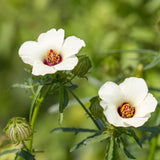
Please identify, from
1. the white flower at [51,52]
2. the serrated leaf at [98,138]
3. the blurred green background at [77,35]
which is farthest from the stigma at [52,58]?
the blurred green background at [77,35]

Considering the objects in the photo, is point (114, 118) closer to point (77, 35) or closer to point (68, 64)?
point (68, 64)

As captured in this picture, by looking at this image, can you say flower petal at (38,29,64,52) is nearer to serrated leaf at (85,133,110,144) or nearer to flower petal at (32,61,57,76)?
flower petal at (32,61,57,76)

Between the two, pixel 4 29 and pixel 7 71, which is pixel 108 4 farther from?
pixel 7 71

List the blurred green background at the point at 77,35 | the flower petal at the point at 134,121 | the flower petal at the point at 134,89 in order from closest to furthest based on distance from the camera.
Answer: the flower petal at the point at 134,121 < the flower petal at the point at 134,89 < the blurred green background at the point at 77,35

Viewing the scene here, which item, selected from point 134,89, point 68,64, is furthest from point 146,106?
point 68,64

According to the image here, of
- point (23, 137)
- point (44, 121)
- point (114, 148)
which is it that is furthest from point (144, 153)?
point (44, 121)

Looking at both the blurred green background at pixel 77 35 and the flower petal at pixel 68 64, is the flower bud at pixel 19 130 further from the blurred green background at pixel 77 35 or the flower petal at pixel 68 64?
the blurred green background at pixel 77 35

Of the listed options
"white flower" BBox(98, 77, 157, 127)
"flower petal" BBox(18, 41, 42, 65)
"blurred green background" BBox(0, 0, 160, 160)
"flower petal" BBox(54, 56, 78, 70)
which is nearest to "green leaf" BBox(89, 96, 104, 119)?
"white flower" BBox(98, 77, 157, 127)
